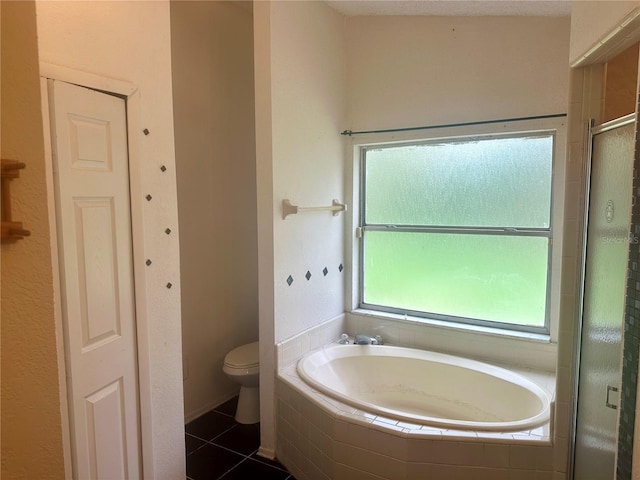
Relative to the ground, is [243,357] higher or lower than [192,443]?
higher

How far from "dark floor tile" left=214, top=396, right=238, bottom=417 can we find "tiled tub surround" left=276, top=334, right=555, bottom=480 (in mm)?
930

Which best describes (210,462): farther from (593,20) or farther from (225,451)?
(593,20)

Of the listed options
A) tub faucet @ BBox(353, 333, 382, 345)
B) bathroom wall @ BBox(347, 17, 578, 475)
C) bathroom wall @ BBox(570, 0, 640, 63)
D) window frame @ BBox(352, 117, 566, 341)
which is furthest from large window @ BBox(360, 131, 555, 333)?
bathroom wall @ BBox(570, 0, 640, 63)

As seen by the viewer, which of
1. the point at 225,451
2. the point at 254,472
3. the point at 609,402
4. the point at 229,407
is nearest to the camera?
the point at 609,402

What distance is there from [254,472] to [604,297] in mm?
2014

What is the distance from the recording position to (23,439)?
0.73m

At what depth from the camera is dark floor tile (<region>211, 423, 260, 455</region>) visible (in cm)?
274

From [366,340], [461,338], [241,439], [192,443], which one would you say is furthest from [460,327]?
[192,443]

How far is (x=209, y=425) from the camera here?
3020 millimetres

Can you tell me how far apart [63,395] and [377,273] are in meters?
2.19

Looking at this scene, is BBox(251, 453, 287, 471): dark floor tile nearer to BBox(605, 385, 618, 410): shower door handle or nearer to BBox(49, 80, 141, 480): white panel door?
BBox(49, 80, 141, 480): white panel door

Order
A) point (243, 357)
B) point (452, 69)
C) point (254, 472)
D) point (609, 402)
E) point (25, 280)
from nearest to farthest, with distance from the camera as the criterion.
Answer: point (25, 280)
point (609, 402)
point (254, 472)
point (452, 69)
point (243, 357)

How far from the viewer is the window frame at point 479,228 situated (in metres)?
2.56

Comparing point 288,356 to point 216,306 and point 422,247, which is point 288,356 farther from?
point 422,247
